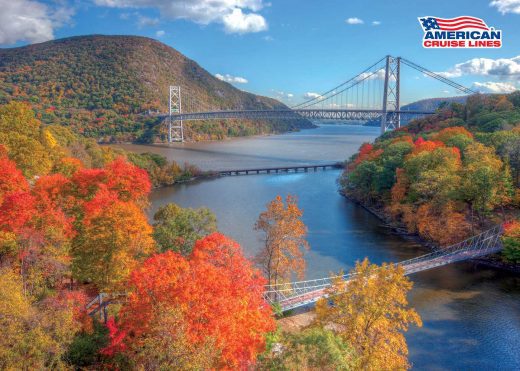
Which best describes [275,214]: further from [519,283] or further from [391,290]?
[519,283]

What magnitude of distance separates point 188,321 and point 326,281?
9.07m

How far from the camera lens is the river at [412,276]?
11148 mm

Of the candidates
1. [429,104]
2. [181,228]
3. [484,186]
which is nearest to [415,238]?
[484,186]

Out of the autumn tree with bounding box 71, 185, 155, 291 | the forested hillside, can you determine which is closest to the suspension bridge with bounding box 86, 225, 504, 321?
the autumn tree with bounding box 71, 185, 155, 291

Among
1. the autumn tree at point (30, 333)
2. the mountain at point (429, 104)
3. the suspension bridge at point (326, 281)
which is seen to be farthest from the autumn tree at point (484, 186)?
the mountain at point (429, 104)

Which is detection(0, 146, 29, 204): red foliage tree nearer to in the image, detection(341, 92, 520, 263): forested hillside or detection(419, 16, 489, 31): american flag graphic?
detection(341, 92, 520, 263): forested hillside

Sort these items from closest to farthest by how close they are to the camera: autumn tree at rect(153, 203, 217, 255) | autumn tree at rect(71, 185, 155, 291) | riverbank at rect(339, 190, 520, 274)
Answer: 1. autumn tree at rect(71, 185, 155, 291)
2. autumn tree at rect(153, 203, 217, 255)
3. riverbank at rect(339, 190, 520, 274)

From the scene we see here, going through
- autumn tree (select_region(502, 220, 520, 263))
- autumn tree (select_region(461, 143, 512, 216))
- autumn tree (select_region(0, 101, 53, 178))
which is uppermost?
autumn tree (select_region(0, 101, 53, 178))

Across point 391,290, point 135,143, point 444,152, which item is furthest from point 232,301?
point 135,143

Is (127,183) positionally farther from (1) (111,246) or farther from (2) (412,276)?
(2) (412,276)

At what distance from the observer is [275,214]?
38.3 feet

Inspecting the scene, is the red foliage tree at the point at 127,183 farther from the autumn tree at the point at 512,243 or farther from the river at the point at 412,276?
the autumn tree at the point at 512,243

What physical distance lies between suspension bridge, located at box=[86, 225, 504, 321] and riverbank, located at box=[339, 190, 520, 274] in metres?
0.45

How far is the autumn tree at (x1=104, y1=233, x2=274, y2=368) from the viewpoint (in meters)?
6.30
